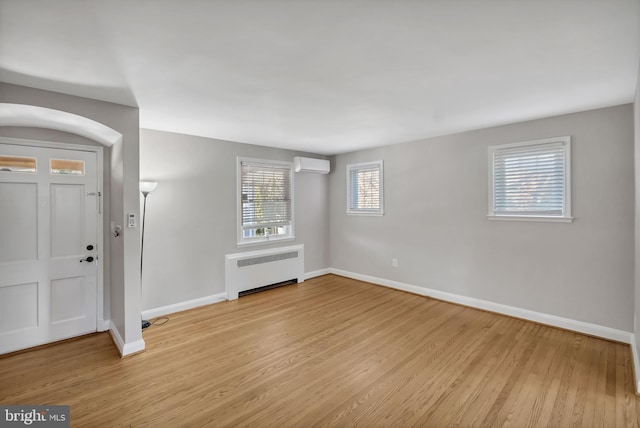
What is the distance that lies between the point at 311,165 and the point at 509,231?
3334 mm

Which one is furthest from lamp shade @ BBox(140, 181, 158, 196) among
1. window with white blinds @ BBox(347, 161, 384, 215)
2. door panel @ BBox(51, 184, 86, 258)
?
window with white blinds @ BBox(347, 161, 384, 215)

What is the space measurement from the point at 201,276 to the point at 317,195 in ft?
8.85

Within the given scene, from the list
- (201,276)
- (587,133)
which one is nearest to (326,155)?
(201,276)

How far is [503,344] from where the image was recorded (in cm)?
304

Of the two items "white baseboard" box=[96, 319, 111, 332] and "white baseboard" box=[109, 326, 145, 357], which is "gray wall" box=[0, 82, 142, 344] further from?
"white baseboard" box=[96, 319, 111, 332]

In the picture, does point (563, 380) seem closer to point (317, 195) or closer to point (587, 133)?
point (587, 133)

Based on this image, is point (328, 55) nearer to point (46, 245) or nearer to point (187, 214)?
point (187, 214)

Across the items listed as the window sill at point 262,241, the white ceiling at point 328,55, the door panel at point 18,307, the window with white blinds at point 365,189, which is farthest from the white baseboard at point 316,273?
the door panel at point 18,307

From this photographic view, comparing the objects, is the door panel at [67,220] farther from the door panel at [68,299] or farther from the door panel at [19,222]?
the door panel at [68,299]

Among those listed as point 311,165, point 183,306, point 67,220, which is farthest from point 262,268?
point 67,220

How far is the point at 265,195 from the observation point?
5.09m

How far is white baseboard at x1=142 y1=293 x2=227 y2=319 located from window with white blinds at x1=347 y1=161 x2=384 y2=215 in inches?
112

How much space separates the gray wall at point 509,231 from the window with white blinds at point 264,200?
1.34 metres

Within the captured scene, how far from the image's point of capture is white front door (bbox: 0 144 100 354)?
2.90m
